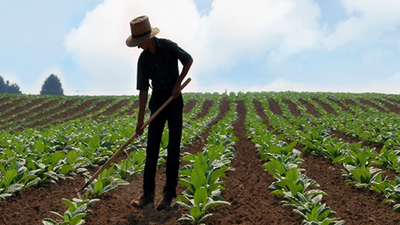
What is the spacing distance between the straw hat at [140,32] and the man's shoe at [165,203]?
1777mm

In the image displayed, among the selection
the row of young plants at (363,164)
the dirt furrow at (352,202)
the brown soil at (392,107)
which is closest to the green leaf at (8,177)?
the dirt furrow at (352,202)

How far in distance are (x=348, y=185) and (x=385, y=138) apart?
5.59 m

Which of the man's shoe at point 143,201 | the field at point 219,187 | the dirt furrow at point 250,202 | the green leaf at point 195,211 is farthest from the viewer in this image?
the man's shoe at point 143,201

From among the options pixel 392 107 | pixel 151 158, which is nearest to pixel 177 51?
pixel 151 158

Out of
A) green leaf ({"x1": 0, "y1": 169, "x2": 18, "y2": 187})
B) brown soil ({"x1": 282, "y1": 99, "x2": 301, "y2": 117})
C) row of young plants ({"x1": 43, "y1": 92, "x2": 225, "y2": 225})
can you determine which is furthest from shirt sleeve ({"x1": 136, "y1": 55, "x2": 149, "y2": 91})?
brown soil ({"x1": 282, "y1": 99, "x2": 301, "y2": 117})

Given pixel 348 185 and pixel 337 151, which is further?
pixel 337 151

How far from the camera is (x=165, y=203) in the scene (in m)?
3.95

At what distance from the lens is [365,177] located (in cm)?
472

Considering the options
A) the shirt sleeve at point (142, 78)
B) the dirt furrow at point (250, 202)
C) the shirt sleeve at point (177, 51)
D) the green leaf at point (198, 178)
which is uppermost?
the shirt sleeve at point (177, 51)

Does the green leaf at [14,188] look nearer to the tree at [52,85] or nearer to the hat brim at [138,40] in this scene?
the hat brim at [138,40]

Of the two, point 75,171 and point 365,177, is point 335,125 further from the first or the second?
point 75,171

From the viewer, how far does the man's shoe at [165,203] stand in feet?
12.8

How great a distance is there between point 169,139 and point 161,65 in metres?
0.88

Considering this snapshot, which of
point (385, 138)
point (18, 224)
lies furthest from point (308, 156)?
point (18, 224)
